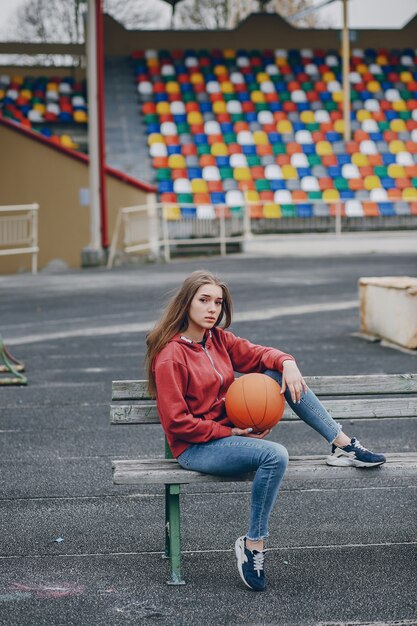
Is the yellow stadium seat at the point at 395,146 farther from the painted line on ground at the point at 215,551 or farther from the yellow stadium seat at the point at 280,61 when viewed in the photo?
the painted line on ground at the point at 215,551

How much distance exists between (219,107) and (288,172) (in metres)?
3.57

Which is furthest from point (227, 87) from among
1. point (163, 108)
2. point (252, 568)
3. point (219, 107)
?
point (252, 568)

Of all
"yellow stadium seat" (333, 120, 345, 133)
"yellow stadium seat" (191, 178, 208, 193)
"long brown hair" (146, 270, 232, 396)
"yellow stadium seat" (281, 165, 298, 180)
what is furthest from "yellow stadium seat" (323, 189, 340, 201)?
"long brown hair" (146, 270, 232, 396)

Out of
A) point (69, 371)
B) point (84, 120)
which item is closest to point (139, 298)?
point (69, 371)

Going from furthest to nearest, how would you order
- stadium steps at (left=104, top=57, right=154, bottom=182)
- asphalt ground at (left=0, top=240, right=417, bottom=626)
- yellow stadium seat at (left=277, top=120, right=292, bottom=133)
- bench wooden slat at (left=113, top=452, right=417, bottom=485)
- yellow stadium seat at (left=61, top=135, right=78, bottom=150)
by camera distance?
yellow stadium seat at (left=277, top=120, right=292, bottom=133) < stadium steps at (left=104, top=57, right=154, bottom=182) < yellow stadium seat at (left=61, top=135, right=78, bottom=150) < bench wooden slat at (left=113, top=452, right=417, bottom=485) < asphalt ground at (left=0, top=240, right=417, bottom=626)

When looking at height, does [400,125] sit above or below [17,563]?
above

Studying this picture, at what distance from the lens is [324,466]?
5254mm

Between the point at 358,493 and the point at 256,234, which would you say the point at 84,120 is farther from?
the point at 358,493

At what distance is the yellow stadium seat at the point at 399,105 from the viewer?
33844 millimetres

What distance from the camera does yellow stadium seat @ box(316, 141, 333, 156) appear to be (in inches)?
1227

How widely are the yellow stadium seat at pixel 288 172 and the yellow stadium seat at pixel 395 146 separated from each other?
11.4 feet

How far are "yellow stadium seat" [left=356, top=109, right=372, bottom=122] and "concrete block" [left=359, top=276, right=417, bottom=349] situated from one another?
69.3 feet

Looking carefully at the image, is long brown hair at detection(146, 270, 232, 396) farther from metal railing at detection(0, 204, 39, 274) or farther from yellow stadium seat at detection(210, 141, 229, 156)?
yellow stadium seat at detection(210, 141, 229, 156)

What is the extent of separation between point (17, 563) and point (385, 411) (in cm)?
193
